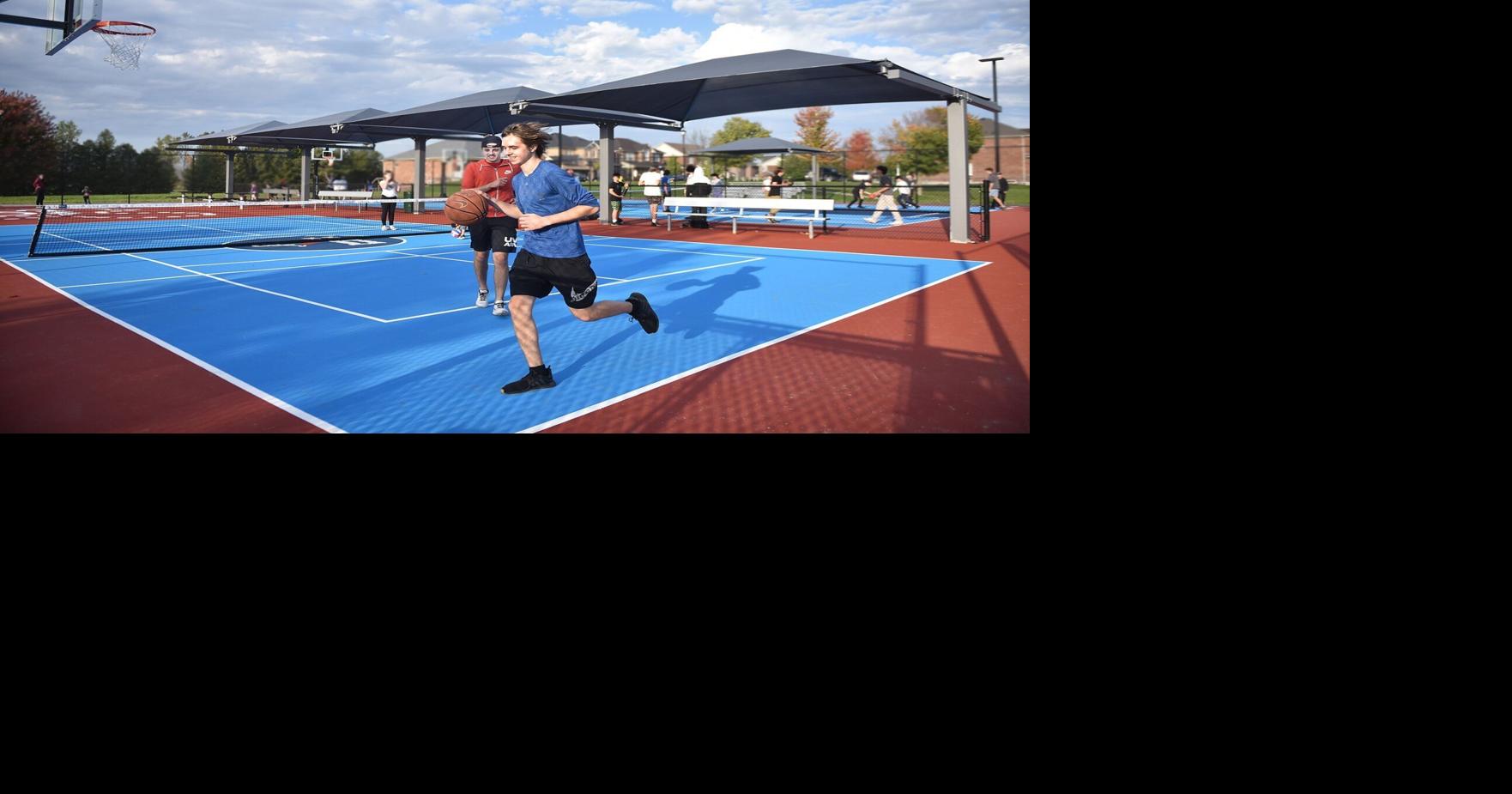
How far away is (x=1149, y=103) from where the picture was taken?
390cm

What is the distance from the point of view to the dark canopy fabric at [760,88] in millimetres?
12312

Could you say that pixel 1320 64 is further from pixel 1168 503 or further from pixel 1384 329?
pixel 1168 503

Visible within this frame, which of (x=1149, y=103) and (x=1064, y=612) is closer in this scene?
(x=1064, y=612)

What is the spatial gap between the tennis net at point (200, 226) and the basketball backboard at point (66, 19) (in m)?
2.20

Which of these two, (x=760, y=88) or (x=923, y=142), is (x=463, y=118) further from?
(x=923, y=142)

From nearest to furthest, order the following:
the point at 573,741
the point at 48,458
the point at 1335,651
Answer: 1. the point at 573,741
2. the point at 1335,651
3. the point at 48,458

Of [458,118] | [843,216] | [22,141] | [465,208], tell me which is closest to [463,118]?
[458,118]

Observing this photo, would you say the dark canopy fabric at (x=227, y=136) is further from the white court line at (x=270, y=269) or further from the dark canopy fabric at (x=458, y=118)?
the white court line at (x=270, y=269)

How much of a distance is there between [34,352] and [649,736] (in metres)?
6.54

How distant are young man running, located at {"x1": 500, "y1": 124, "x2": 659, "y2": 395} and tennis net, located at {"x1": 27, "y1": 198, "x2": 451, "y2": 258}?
7.89m

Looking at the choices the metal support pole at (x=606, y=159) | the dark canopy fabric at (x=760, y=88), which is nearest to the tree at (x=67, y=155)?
the dark canopy fabric at (x=760, y=88)

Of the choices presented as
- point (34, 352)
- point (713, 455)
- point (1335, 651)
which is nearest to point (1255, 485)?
point (1335, 651)

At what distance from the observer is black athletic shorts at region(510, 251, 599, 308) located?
15.3 feet

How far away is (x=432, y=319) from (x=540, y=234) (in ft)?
9.23
